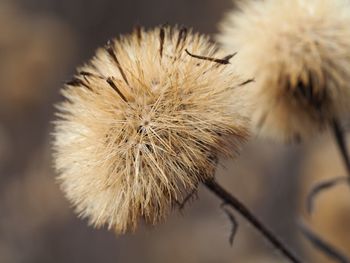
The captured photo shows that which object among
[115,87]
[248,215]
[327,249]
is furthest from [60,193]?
[115,87]

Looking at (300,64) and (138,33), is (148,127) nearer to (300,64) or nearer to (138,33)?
(138,33)

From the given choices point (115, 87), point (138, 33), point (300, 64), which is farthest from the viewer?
point (300, 64)

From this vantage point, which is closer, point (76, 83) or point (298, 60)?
point (76, 83)

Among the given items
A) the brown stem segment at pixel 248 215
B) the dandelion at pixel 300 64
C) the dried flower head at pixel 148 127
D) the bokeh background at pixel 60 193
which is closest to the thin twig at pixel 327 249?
the dandelion at pixel 300 64

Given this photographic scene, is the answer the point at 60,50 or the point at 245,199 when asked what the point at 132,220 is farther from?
the point at 60,50

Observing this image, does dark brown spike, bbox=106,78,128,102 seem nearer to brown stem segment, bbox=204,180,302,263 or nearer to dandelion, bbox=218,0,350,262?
brown stem segment, bbox=204,180,302,263
